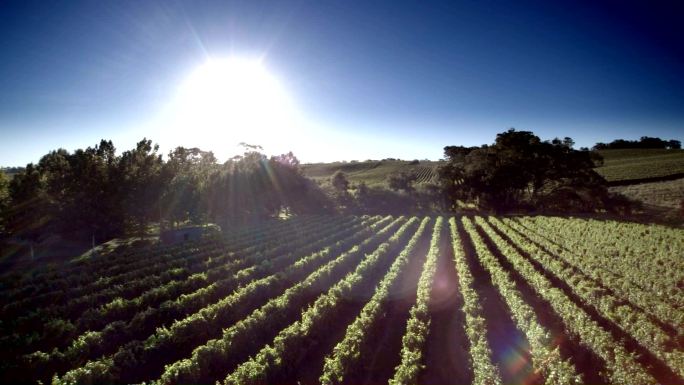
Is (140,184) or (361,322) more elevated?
(140,184)

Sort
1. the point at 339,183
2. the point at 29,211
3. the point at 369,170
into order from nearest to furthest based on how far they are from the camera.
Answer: the point at 29,211 < the point at 339,183 < the point at 369,170

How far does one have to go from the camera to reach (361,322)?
13156mm

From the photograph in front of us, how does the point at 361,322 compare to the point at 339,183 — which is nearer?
the point at 361,322

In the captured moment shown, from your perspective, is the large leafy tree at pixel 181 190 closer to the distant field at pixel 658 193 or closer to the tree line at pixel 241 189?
the tree line at pixel 241 189

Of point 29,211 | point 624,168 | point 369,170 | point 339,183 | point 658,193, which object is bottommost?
point 658,193

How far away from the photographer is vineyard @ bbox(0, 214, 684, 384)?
1063cm

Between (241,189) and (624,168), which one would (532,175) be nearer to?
(624,168)

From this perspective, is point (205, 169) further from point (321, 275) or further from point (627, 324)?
point (627, 324)

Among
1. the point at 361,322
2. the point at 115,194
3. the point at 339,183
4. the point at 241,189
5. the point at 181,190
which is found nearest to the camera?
the point at 361,322

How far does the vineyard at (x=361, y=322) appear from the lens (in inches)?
419

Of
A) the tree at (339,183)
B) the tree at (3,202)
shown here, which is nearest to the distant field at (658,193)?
the tree at (339,183)

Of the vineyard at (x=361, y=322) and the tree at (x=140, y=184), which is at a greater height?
the tree at (x=140, y=184)

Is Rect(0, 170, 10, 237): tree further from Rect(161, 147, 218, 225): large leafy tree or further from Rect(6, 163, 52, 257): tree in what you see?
Rect(161, 147, 218, 225): large leafy tree

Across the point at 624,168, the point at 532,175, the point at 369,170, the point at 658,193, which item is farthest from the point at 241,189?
the point at 369,170
